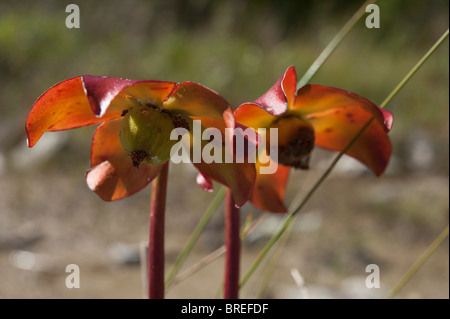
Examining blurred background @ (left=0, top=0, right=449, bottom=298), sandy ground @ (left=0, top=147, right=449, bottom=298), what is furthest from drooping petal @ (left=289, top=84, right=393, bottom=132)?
sandy ground @ (left=0, top=147, right=449, bottom=298)

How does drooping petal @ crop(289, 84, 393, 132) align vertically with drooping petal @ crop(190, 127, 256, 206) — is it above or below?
above

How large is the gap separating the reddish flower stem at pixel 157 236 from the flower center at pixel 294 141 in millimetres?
77

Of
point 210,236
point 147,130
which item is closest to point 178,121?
point 147,130

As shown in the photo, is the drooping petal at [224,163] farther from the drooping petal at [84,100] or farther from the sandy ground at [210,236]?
the sandy ground at [210,236]

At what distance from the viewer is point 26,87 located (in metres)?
2.31

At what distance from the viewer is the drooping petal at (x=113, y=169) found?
0.36 metres

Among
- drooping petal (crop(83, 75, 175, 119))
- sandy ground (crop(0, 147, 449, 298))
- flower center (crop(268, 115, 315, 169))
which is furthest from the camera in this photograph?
sandy ground (crop(0, 147, 449, 298))

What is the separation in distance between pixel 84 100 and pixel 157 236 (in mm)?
83

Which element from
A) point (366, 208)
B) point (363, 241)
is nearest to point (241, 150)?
point (363, 241)

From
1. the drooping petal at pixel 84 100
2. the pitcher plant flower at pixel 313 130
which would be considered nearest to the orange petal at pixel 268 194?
the pitcher plant flower at pixel 313 130

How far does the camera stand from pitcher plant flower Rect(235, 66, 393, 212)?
356 mm

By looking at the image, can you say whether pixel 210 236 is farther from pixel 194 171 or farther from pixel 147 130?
pixel 147 130

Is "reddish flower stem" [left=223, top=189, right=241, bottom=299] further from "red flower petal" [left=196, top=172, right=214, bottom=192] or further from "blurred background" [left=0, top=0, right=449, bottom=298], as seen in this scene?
"blurred background" [left=0, top=0, right=449, bottom=298]
